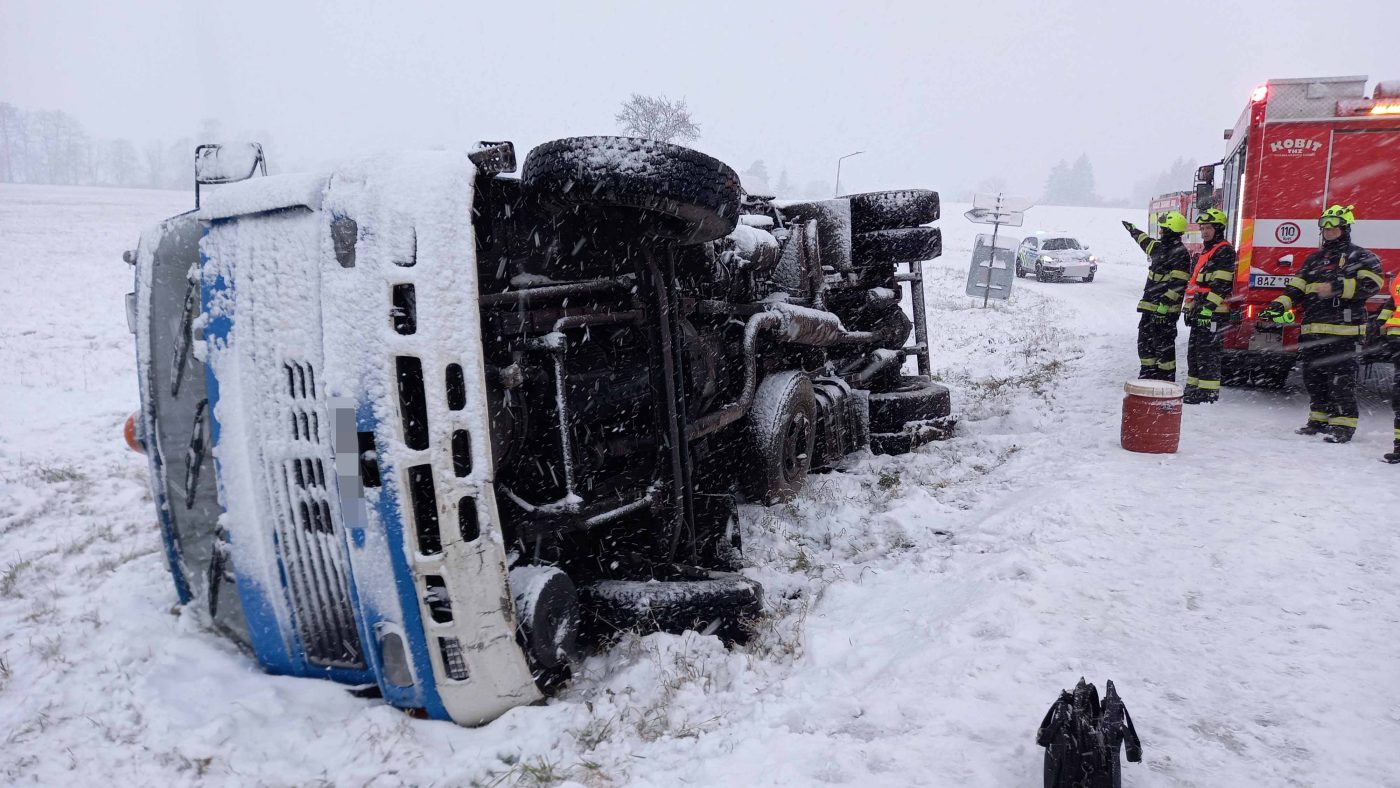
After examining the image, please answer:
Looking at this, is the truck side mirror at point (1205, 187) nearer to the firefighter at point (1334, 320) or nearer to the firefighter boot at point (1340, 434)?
the firefighter at point (1334, 320)

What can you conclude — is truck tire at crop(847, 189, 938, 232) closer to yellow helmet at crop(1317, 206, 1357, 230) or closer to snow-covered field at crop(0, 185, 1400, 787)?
snow-covered field at crop(0, 185, 1400, 787)

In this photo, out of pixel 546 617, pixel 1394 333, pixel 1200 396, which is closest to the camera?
pixel 546 617

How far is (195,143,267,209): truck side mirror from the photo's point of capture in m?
2.76

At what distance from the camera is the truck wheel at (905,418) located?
5812mm

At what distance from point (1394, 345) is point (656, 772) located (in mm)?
5989

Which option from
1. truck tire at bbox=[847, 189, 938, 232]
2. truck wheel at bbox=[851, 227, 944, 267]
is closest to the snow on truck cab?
truck wheel at bbox=[851, 227, 944, 267]

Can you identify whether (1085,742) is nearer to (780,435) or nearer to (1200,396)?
(780,435)

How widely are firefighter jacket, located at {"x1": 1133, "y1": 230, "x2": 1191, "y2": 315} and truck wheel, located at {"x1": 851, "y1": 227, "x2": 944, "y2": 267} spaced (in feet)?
7.91

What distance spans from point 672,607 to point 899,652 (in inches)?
32.1

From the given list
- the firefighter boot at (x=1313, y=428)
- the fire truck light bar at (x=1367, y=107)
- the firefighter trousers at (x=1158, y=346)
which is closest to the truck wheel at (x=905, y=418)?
the firefighter trousers at (x=1158, y=346)

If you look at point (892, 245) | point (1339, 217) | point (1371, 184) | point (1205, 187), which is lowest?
point (892, 245)

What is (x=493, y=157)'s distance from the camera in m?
2.35

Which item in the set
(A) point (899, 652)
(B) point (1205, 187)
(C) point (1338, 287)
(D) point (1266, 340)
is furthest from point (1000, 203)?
(A) point (899, 652)

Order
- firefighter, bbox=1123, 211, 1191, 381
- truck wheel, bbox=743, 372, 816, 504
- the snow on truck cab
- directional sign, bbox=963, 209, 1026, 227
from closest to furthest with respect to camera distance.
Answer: the snow on truck cab < truck wheel, bbox=743, 372, 816, 504 < firefighter, bbox=1123, 211, 1191, 381 < directional sign, bbox=963, 209, 1026, 227
